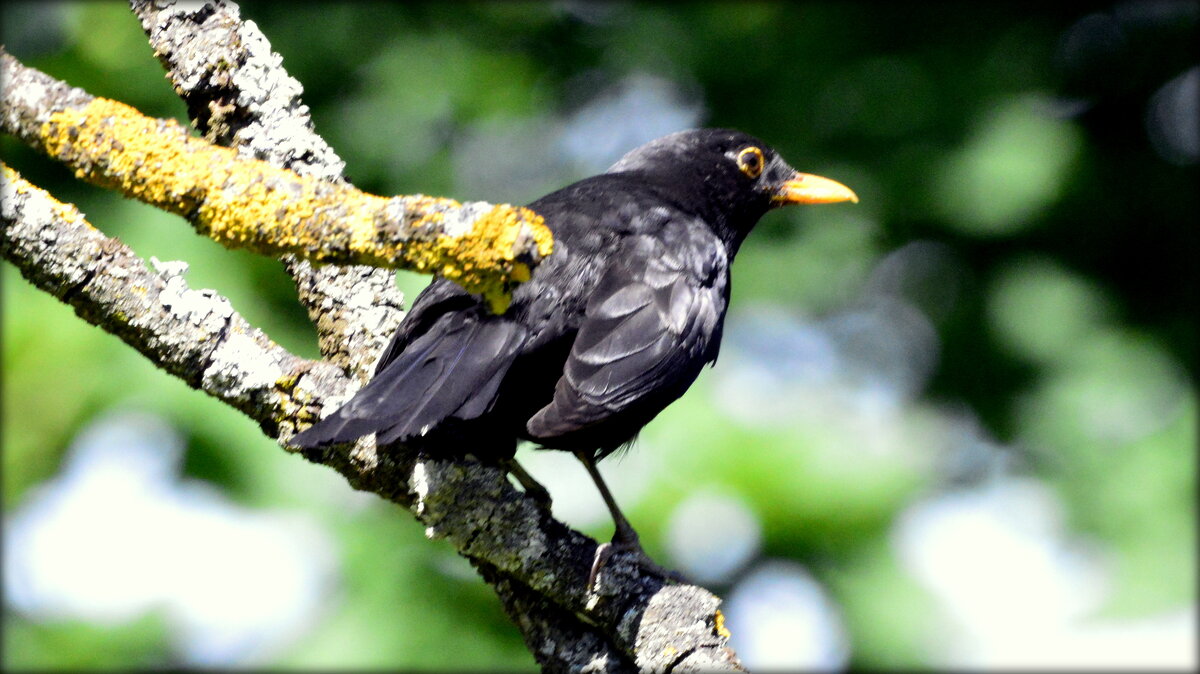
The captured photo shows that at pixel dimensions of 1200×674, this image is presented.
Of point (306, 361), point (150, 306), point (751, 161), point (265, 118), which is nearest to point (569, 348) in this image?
point (306, 361)

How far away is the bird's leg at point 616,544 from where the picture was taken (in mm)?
3203

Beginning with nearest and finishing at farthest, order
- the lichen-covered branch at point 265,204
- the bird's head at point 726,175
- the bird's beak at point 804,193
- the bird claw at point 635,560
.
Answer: the lichen-covered branch at point 265,204 < the bird claw at point 635,560 < the bird's head at point 726,175 < the bird's beak at point 804,193

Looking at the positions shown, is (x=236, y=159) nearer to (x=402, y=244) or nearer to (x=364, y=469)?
(x=402, y=244)

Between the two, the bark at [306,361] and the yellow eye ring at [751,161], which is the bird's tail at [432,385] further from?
the yellow eye ring at [751,161]

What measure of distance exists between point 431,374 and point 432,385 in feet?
0.13

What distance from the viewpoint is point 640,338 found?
3635mm

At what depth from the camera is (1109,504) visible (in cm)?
795

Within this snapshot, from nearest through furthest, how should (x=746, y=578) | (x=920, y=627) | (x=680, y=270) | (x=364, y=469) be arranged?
(x=364, y=469) < (x=680, y=270) < (x=746, y=578) < (x=920, y=627)

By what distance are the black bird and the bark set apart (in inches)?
4.2

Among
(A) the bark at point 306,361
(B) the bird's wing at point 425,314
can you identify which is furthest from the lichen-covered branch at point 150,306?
(B) the bird's wing at point 425,314

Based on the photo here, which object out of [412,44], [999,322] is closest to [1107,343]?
[999,322]

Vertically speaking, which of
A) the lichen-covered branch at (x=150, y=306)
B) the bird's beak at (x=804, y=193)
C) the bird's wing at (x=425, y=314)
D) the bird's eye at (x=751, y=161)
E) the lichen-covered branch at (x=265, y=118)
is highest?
the bird's eye at (x=751, y=161)

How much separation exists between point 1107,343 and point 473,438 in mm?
6313

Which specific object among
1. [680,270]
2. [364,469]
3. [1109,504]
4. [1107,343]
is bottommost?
[364,469]
